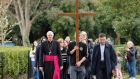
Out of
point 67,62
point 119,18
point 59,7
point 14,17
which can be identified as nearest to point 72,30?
point 59,7

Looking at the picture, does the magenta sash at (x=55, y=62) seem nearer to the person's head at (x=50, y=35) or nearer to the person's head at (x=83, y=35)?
the person's head at (x=50, y=35)

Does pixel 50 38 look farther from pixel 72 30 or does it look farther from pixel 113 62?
pixel 72 30

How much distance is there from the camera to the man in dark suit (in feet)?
46.0

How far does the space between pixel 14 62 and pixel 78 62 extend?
4.31 metres

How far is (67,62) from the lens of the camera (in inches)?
712

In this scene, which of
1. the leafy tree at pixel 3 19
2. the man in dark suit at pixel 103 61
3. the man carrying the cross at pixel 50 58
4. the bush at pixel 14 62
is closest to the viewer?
the man in dark suit at pixel 103 61

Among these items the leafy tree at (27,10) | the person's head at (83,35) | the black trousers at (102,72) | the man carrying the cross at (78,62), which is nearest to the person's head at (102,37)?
the black trousers at (102,72)

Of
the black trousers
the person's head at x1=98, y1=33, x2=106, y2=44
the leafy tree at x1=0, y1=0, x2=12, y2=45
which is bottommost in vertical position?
the black trousers

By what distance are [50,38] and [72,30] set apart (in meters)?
40.7

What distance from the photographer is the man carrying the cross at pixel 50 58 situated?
14.8m

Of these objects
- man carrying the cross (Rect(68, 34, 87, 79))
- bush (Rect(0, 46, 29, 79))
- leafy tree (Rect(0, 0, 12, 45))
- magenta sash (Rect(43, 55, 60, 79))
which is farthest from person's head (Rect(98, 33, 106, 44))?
leafy tree (Rect(0, 0, 12, 45))

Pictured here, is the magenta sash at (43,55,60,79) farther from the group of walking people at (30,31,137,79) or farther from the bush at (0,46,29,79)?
the bush at (0,46,29,79)

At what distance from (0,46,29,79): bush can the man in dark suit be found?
492 cm

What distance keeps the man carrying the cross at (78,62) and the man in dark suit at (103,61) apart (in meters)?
1.17
